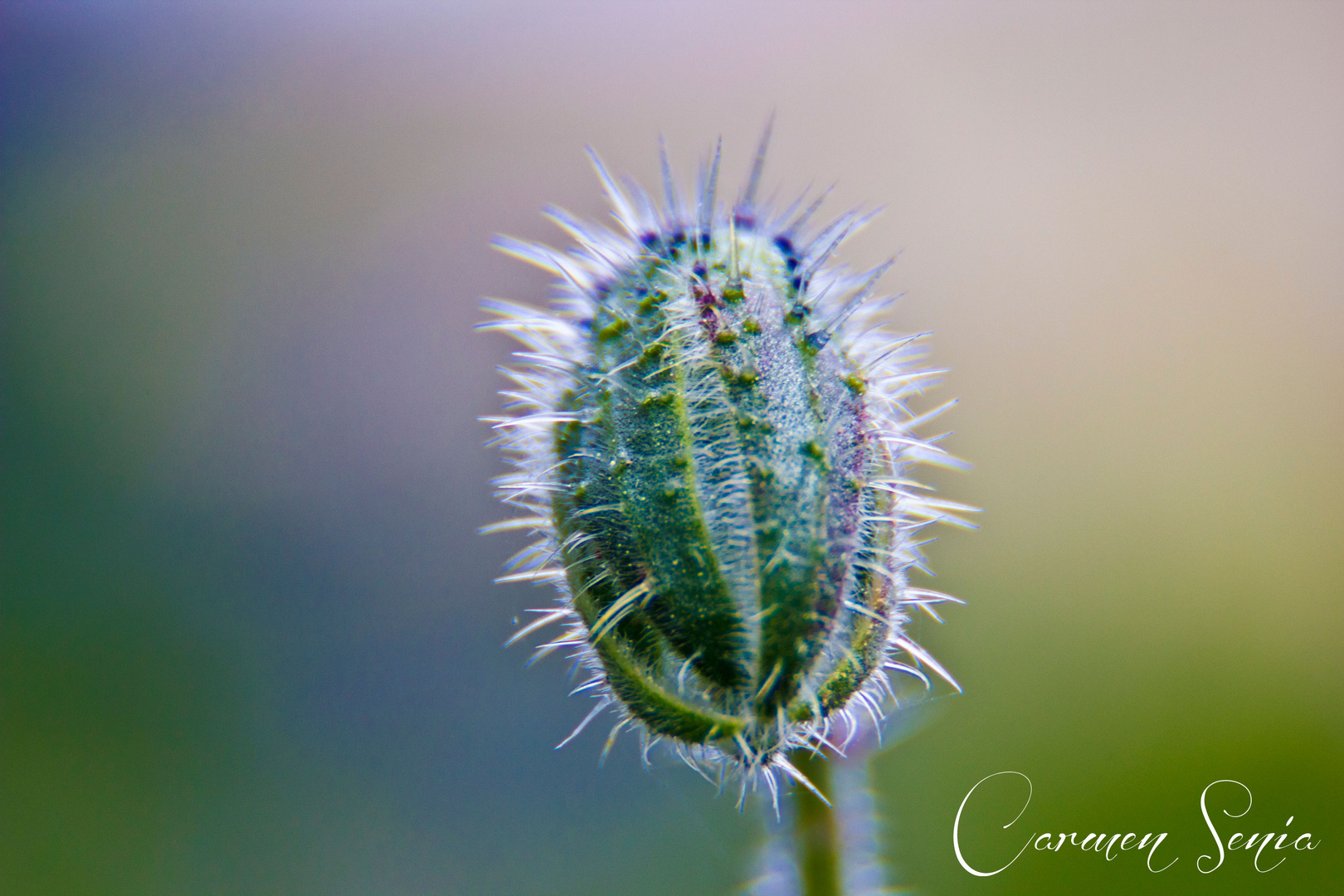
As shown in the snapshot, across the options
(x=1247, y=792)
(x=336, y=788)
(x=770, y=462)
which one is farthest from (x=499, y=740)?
(x=770, y=462)

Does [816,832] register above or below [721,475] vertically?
below

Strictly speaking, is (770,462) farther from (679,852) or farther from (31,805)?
(31,805)

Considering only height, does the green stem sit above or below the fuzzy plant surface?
below

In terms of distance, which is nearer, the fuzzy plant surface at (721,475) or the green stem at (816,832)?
the fuzzy plant surface at (721,475)

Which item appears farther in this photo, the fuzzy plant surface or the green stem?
the green stem

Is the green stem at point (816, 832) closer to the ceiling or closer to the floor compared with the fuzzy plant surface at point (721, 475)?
closer to the floor
